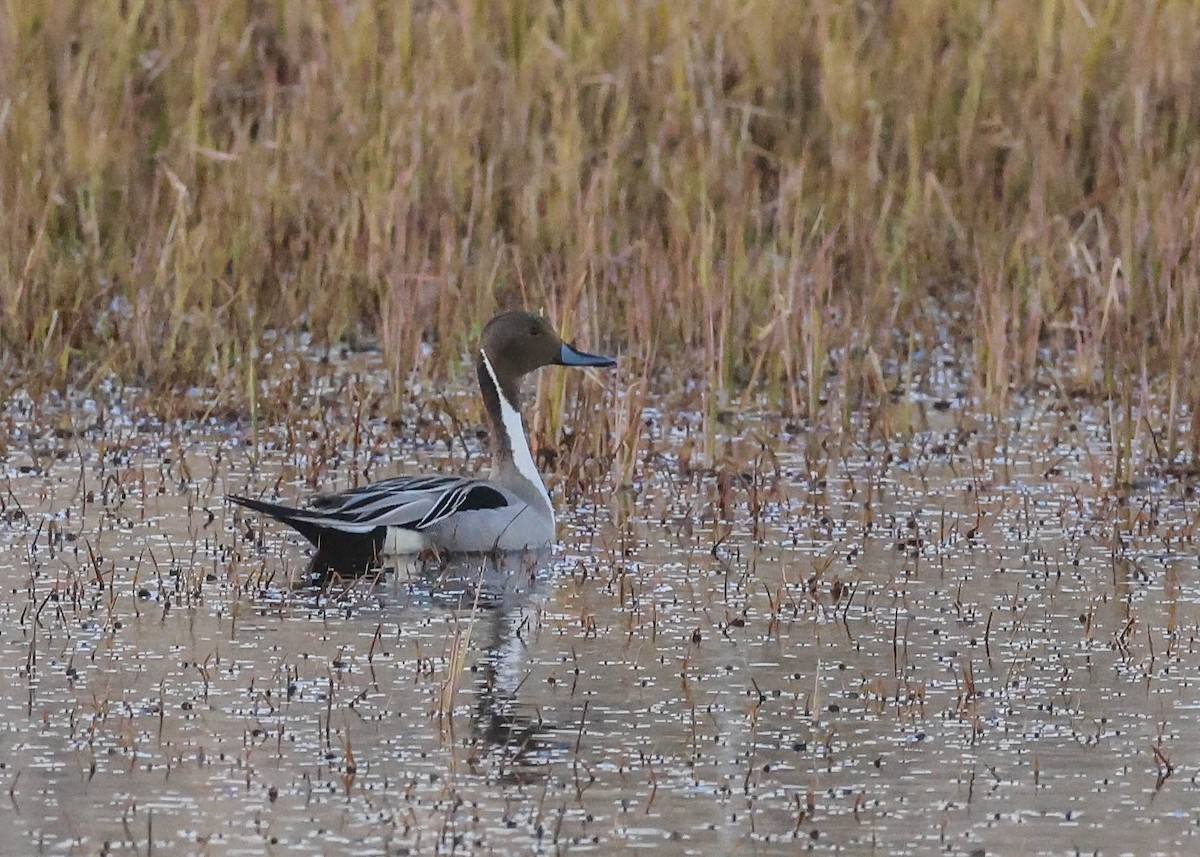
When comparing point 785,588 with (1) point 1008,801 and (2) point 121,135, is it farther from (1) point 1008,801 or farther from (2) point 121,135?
(2) point 121,135

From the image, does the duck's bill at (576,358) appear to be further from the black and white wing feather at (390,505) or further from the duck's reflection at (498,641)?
the duck's reflection at (498,641)

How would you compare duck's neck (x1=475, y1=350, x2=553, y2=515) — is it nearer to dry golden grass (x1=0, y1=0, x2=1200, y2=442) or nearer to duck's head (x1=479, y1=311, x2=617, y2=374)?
duck's head (x1=479, y1=311, x2=617, y2=374)

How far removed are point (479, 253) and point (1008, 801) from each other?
610 cm

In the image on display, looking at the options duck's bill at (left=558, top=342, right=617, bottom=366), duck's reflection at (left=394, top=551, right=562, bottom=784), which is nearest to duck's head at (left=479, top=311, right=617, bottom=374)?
duck's bill at (left=558, top=342, right=617, bottom=366)

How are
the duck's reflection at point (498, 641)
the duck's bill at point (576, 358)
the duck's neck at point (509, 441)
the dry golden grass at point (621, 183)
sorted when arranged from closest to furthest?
the duck's reflection at point (498, 641) < the duck's neck at point (509, 441) < the duck's bill at point (576, 358) < the dry golden grass at point (621, 183)

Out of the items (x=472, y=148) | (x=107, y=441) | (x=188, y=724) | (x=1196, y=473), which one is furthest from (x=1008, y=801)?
(x=472, y=148)

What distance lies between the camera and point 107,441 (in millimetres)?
8508

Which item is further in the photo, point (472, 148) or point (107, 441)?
→ point (472, 148)

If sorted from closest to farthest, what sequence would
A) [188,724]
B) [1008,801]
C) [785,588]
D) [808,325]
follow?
[1008,801]
[188,724]
[785,588]
[808,325]

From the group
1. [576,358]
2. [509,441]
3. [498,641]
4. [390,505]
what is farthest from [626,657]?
[576,358]

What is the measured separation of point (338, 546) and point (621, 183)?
4.21 metres

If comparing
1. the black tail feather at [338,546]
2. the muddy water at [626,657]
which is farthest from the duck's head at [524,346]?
the black tail feather at [338,546]

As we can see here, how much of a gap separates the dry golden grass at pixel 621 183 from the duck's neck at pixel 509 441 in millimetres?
606

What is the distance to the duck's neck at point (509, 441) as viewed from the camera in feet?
25.5
